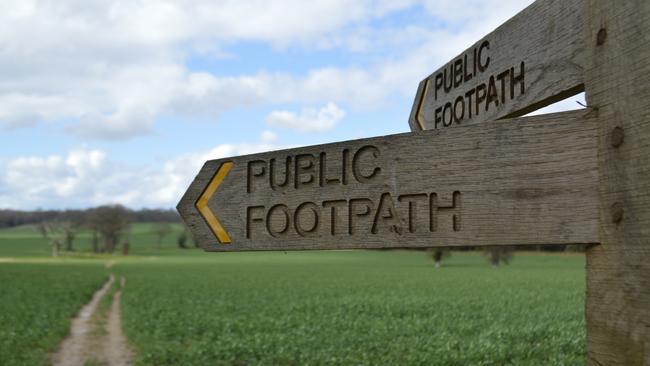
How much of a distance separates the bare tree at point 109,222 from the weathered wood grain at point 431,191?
10870 centimetres

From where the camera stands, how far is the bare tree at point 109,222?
10512 cm

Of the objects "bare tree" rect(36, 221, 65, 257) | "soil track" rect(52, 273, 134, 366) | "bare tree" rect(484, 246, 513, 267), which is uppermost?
"bare tree" rect(36, 221, 65, 257)

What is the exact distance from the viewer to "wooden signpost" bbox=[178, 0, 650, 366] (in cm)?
147

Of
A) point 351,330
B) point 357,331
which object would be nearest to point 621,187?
point 357,331

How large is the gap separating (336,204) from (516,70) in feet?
2.63

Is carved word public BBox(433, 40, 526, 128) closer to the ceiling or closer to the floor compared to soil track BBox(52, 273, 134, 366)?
closer to the ceiling

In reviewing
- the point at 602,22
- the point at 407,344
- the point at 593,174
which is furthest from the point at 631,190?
the point at 407,344

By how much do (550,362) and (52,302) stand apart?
16506mm

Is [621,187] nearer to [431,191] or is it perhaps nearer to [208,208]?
[431,191]

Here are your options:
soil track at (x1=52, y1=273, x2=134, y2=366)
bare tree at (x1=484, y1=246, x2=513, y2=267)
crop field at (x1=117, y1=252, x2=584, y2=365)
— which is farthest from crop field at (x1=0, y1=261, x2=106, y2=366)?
bare tree at (x1=484, y1=246, x2=513, y2=267)

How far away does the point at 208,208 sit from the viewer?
2240 mm

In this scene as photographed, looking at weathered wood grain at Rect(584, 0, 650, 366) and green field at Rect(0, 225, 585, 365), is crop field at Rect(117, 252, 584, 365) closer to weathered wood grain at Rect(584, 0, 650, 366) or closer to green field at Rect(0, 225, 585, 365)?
green field at Rect(0, 225, 585, 365)

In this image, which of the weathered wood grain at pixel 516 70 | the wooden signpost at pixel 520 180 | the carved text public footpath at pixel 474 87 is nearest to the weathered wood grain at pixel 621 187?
the wooden signpost at pixel 520 180

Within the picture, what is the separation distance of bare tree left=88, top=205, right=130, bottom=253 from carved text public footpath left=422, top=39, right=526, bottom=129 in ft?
355
